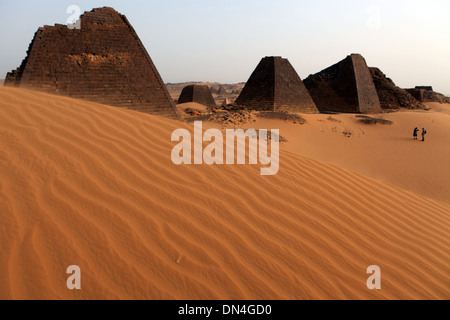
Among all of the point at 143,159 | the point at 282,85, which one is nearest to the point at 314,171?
the point at 143,159

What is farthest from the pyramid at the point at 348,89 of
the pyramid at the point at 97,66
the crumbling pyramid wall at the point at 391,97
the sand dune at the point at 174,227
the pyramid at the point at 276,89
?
the sand dune at the point at 174,227

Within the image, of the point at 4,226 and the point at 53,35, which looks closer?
the point at 4,226

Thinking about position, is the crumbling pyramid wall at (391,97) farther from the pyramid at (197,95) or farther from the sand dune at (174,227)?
the sand dune at (174,227)

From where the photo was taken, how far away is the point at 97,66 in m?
7.35

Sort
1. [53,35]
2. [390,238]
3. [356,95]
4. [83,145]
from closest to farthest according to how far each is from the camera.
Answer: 1. [390,238]
2. [83,145]
3. [53,35]
4. [356,95]

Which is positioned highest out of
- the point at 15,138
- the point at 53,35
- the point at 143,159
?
the point at 53,35

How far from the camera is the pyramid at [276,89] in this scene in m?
16.2

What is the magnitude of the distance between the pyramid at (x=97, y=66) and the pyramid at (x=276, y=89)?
31.4 ft

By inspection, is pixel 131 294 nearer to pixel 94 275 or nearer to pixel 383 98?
pixel 94 275

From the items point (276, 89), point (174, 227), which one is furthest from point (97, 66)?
point (276, 89)

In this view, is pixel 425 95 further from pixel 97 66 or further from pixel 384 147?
pixel 97 66

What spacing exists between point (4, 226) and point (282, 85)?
16.3 m

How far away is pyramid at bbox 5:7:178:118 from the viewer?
6918 mm

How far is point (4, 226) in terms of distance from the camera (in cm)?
167
